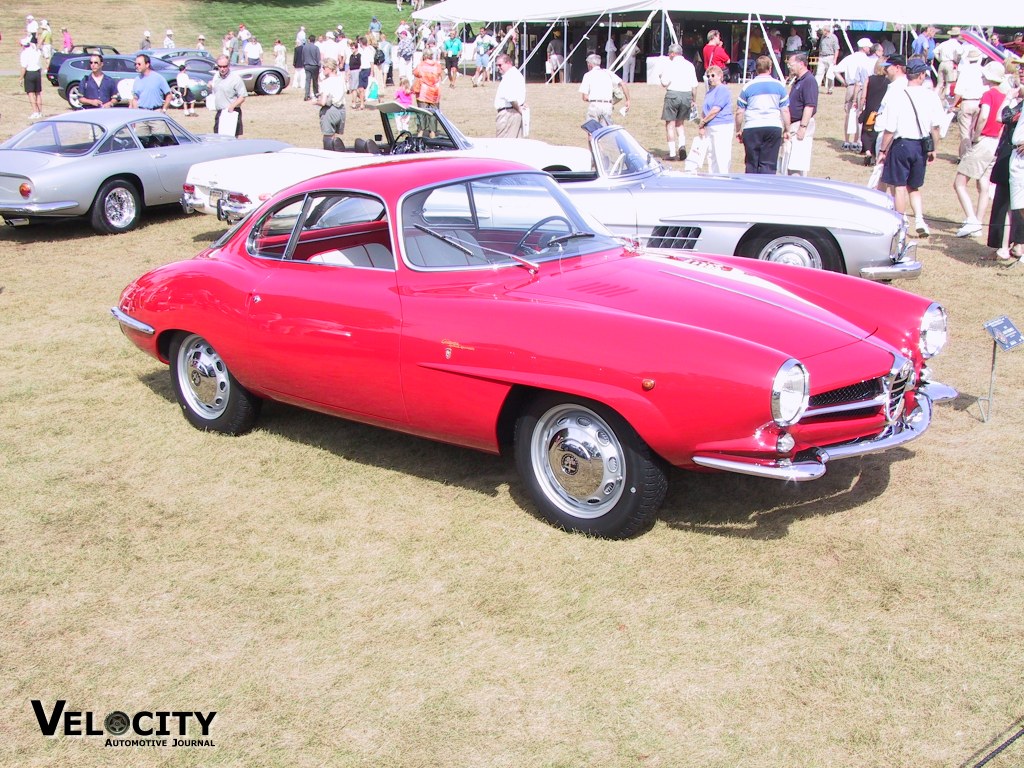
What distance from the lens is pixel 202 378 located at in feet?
19.6

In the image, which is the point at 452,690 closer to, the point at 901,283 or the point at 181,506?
the point at 181,506

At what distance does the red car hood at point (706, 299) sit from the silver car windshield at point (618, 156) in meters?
3.36

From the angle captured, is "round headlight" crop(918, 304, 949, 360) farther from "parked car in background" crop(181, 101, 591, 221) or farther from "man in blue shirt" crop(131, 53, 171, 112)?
"man in blue shirt" crop(131, 53, 171, 112)

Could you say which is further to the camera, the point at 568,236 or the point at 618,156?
the point at 618,156

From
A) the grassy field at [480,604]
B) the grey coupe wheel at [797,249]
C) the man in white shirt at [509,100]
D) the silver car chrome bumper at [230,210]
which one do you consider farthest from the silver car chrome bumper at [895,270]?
the man in white shirt at [509,100]

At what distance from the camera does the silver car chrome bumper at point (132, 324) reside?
19.8 ft

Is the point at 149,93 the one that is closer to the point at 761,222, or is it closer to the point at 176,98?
the point at 176,98

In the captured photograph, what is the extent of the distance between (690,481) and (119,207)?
9.54 m

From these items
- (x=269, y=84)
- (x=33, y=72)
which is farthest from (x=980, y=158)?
(x=269, y=84)

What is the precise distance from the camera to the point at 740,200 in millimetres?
8234

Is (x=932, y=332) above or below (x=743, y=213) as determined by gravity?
below

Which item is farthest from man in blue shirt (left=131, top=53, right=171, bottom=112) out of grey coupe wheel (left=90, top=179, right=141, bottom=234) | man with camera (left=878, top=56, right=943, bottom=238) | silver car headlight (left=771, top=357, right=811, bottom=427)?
silver car headlight (left=771, top=357, right=811, bottom=427)

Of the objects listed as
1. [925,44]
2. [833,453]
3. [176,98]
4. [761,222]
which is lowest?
[833,453]

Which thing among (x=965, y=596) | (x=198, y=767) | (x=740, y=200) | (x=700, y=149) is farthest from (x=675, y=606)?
(x=700, y=149)
